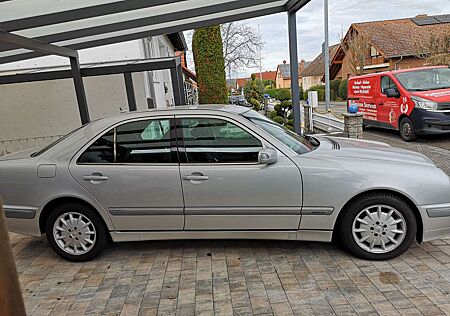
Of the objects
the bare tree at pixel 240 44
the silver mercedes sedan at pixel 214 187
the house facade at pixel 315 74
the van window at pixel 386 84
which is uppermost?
the bare tree at pixel 240 44

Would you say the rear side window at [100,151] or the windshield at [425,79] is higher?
the windshield at [425,79]

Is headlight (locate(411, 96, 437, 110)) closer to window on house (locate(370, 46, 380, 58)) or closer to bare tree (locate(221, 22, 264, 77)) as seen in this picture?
bare tree (locate(221, 22, 264, 77))

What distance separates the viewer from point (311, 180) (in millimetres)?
3240

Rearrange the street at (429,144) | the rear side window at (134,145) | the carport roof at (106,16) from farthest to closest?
the street at (429,144) < the carport roof at (106,16) < the rear side window at (134,145)

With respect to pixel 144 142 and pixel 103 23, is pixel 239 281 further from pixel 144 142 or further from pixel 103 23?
pixel 103 23

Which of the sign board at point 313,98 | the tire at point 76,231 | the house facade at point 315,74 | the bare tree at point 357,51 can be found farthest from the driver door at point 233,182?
the house facade at point 315,74

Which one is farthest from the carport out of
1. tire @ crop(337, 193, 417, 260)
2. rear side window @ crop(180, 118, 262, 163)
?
tire @ crop(337, 193, 417, 260)

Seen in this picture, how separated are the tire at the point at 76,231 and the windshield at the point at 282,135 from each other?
1906 mm

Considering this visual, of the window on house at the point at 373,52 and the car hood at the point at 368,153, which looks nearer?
the car hood at the point at 368,153

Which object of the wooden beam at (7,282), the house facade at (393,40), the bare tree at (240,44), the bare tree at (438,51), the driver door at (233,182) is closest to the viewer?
the wooden beam at (7,282)

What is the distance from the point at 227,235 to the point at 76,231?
5.11 ft

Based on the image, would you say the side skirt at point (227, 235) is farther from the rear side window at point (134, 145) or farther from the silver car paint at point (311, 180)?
the rear side window at point (134, 145)

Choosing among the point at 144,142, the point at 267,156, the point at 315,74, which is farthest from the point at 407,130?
the point at 315,74

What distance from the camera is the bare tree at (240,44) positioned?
30.1 metres
